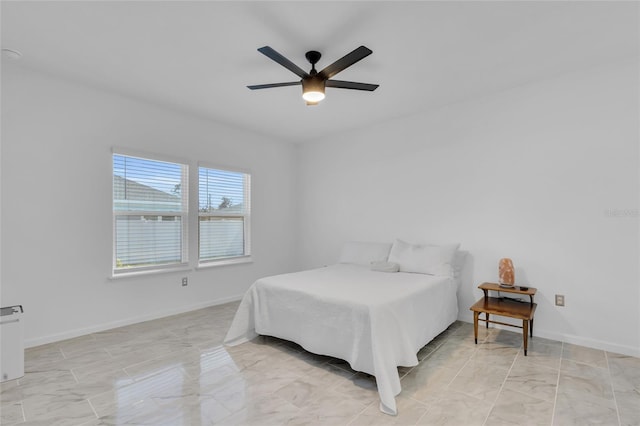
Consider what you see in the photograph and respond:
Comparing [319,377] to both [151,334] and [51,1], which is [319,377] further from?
[51,1]

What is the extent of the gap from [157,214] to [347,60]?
302 centimetres

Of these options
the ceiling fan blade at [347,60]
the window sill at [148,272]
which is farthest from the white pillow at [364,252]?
the ceiling fan blade at [347,60]

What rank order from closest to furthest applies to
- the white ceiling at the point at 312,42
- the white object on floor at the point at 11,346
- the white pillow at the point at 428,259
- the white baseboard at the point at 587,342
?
the white ceiling at the point at 312,42, the white object on floor at the point at 11,346, the white baseboard at the point at 587,342, the white pillow at the point at 428,259

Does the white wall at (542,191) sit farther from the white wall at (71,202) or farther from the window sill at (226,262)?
the white wall at (71,202)

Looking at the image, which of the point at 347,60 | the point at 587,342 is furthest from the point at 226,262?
the point at 587,342

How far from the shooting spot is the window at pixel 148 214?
11.8 feet

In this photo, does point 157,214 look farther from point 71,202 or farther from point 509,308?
point 509,308

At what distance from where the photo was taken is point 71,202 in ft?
10.5

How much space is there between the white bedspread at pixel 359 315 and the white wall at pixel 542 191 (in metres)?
0.84

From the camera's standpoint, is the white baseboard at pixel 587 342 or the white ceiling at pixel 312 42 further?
the white baseboard at pixel 587 342

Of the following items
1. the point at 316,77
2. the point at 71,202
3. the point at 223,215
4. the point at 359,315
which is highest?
the point at 316,77

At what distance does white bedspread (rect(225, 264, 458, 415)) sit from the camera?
2238 millimetres

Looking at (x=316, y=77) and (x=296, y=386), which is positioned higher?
(x=316, y=77)

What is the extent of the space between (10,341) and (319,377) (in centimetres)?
243
